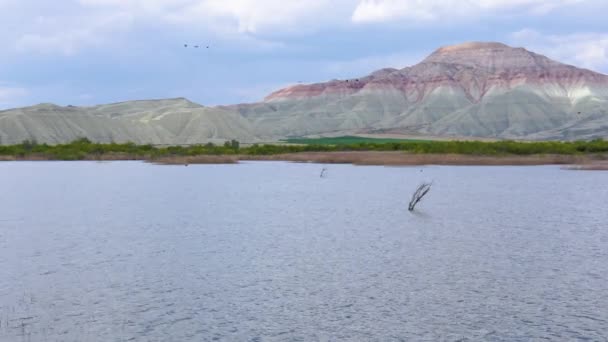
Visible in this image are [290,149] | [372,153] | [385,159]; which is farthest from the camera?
[290,149]

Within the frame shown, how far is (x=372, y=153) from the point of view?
141m

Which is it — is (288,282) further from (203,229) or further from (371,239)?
(203,229)

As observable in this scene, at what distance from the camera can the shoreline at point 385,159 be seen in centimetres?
11526

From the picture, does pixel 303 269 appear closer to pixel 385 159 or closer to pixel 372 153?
pixel 385 159

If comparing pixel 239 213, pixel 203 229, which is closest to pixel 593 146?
pixel 239 213

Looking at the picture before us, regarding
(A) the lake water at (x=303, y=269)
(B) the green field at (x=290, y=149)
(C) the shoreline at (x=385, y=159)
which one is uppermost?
(B) the green field at (x=290, y=149)

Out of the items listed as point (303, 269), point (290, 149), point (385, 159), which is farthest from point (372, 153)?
point (303, 269)

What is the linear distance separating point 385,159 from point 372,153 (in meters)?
15.5

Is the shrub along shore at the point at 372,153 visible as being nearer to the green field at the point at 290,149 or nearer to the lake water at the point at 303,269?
the green field at the point at 290,149

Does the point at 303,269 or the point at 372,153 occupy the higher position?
the point at 372,153

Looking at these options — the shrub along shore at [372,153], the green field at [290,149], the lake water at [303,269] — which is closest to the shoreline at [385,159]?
the shrub along shore at [372,153]

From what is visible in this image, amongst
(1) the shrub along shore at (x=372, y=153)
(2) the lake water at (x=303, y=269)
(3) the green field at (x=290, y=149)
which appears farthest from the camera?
(3) the green field at (x=290, y=149)

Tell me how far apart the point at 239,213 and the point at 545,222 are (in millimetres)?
19756

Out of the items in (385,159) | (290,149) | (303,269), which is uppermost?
(290,149)
